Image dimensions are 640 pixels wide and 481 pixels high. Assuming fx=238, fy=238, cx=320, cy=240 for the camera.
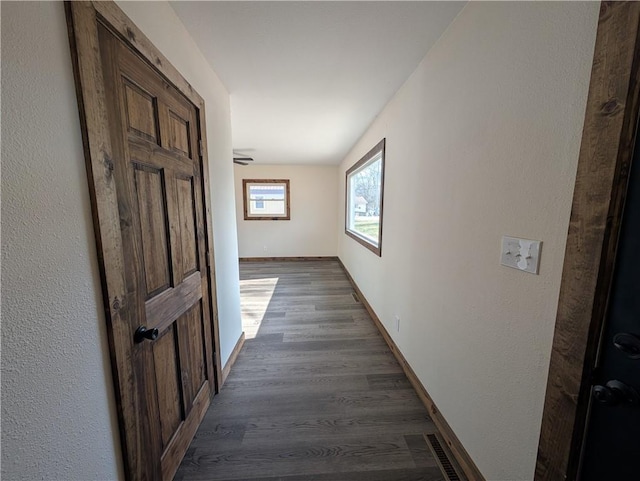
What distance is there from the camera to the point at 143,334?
966mm

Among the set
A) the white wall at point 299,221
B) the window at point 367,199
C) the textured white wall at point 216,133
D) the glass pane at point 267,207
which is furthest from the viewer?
the glass pane at point 267,207

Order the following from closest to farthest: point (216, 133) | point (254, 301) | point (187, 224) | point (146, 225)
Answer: point (146, 225) → point (187, 224) → point (216, 133) → point (254, 301)

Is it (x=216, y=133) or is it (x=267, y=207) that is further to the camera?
(x=267, y=207)

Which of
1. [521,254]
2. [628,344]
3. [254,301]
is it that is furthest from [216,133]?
[254,301]

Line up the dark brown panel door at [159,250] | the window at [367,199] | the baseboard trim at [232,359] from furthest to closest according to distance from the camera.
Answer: the window at [367,199], the baseboard trim at [232,359], the dark brown panel door at [159,250]

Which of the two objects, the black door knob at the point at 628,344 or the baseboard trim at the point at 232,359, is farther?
the baseboard trim at the point at 232,359

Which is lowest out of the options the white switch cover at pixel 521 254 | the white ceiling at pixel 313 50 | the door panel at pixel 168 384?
the door panel at pixel 168 384

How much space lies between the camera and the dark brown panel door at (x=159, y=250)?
903 millimetres

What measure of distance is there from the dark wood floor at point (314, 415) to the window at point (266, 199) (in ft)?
11.9

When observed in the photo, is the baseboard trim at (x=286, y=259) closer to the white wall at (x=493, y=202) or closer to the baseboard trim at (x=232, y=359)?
the baseboard trim at (x=232, y=359)

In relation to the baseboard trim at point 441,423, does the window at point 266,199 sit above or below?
above

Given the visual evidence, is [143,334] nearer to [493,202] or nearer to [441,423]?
[493,202]

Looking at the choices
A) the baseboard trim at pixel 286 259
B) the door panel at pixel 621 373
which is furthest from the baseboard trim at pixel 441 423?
the baseboard trim at pixel 286 259

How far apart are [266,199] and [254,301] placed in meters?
3.16
